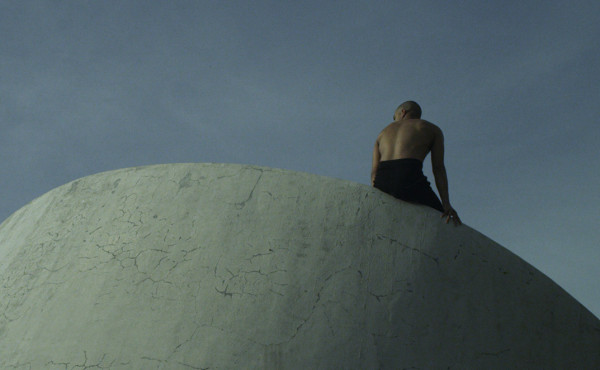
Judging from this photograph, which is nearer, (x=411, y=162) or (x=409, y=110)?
(x=411, y=162)

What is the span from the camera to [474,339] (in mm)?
2328

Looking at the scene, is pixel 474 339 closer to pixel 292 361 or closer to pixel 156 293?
pixel 292 361

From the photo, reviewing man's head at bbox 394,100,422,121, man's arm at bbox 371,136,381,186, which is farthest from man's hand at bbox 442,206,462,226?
man's head at bbox 394,100,422,121

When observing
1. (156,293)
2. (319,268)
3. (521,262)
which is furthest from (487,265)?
(156,293)

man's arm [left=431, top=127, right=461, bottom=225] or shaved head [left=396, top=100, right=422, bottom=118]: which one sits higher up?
shaved head [left=396, top=100, right=422, bottom=118]

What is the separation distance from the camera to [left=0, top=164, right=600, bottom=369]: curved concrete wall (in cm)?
219

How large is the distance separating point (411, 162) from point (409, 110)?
21.6 inches

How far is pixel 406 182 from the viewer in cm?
270

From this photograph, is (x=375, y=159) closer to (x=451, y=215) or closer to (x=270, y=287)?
(x=451, y=215)

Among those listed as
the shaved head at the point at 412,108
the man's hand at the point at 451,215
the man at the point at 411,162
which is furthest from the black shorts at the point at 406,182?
the shaved head at the point at 412,108

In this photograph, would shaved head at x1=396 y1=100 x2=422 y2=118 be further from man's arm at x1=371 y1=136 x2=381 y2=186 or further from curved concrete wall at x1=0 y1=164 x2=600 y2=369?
curved concrete wall at x1=0 y1=164 x2=600 y2=369

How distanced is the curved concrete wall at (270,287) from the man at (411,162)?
0.48 ft

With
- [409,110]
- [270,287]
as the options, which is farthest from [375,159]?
[270,287]

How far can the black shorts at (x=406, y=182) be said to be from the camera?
8.64 feet
